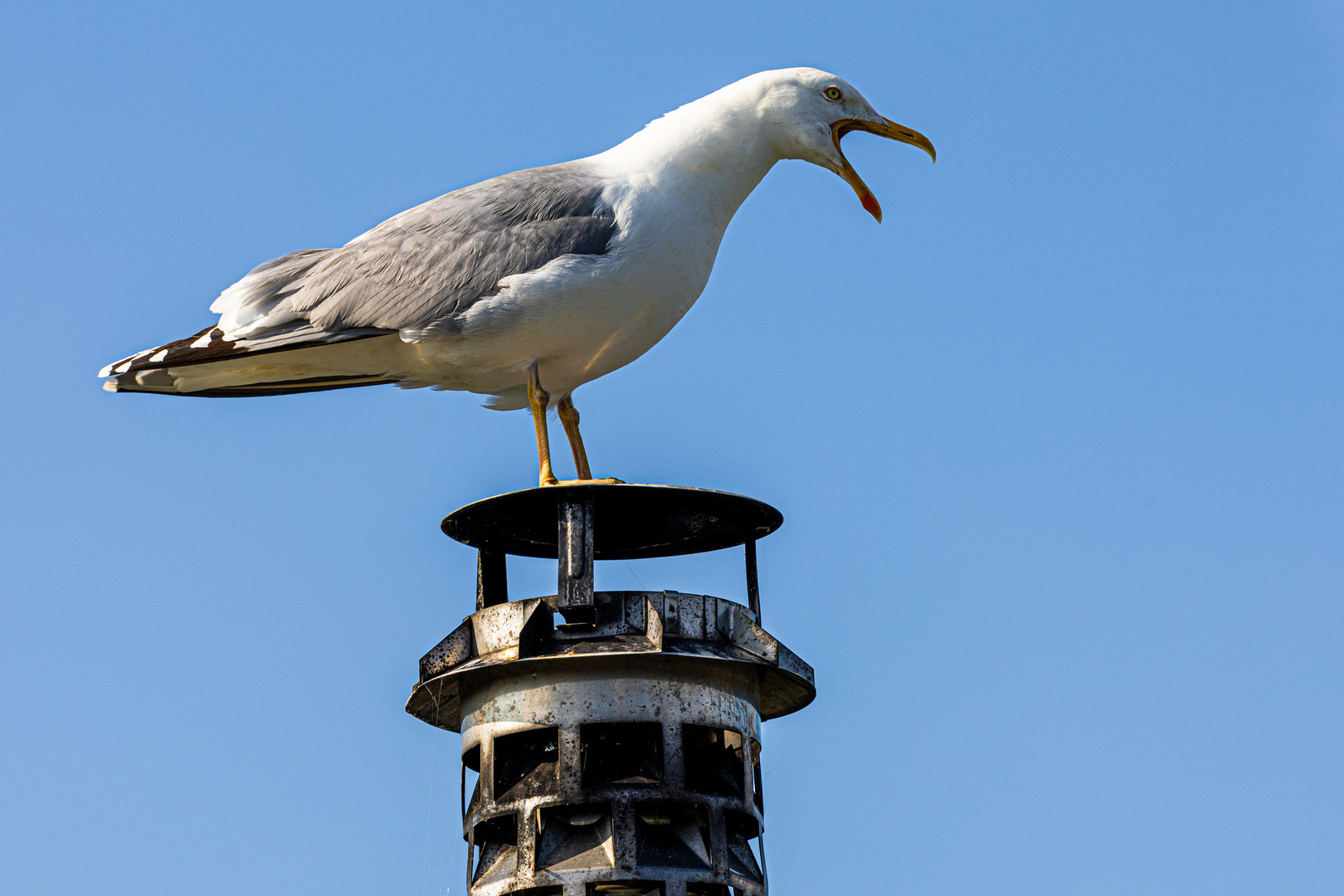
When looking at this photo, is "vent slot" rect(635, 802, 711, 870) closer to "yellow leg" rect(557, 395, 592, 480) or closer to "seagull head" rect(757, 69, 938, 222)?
"yellow leg" rect(557, 395, 592, 480)

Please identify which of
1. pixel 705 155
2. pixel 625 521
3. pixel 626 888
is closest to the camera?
pixel 626 888

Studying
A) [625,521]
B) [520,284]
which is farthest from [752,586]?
[520,284]

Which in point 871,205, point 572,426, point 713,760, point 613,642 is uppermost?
point 871,205

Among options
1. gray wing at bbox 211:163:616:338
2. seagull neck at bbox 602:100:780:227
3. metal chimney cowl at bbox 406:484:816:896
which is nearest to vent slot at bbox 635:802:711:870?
metal chimney cowl at bbox 406:484:816:896

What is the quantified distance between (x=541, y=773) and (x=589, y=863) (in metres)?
0.59

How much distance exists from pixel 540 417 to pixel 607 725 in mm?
2289

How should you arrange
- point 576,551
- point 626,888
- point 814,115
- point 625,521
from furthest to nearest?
point 814,115, point 625,521, point 576,551, point 626,888

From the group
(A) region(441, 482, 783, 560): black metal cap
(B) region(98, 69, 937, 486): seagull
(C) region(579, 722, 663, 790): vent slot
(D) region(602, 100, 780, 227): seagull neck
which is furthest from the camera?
(D) region(602, 100, 780, 227): seagull neck

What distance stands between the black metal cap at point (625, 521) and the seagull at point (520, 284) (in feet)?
1.37

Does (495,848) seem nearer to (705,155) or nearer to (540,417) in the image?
(540,417)

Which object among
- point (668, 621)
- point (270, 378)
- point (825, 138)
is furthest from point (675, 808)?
point (825, 138)

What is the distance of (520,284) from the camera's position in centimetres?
897

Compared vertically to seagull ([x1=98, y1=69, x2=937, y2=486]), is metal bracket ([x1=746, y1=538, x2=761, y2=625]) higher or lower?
lower

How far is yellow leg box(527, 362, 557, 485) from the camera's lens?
9.08m
